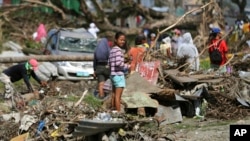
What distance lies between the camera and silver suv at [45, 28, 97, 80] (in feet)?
62.5

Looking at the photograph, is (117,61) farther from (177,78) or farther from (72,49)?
(72,49)

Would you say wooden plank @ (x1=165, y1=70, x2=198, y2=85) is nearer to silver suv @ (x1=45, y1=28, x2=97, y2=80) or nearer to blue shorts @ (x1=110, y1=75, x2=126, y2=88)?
blue shorts @ (x1=110, y1=75, x2=126, y2=88)

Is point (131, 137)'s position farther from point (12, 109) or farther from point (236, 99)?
point (12, 109)

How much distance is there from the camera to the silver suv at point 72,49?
1906 centimetres

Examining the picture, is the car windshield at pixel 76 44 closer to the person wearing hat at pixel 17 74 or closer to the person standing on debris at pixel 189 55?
the person wearing hat at pixel 17 74

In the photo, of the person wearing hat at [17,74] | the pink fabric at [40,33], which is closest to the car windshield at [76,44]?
the pink fabric at [40,33]

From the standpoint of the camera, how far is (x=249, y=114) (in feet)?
37.0

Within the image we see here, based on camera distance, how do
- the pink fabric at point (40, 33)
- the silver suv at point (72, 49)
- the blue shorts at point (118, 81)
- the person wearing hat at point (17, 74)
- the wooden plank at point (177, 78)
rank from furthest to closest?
the pink fabric at point (40, 33), the silver suv at point (72, 49), the person wearing hat at point (17, 74), the wooden plank at point (177, 78), the blue shorts at point (118, 81)

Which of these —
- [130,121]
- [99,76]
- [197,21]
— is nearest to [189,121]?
[130,121]

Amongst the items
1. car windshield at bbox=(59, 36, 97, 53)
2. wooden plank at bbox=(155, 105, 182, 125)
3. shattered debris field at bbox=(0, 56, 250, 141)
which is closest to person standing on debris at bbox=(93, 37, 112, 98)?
shattered debris field at bbox=(0, 56, 250, 141)

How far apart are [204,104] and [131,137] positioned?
113 inches

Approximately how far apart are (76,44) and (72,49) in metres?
0.40

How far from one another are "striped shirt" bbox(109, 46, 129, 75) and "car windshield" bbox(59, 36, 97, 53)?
382 inches

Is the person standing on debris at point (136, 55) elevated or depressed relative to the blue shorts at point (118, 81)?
elevated
